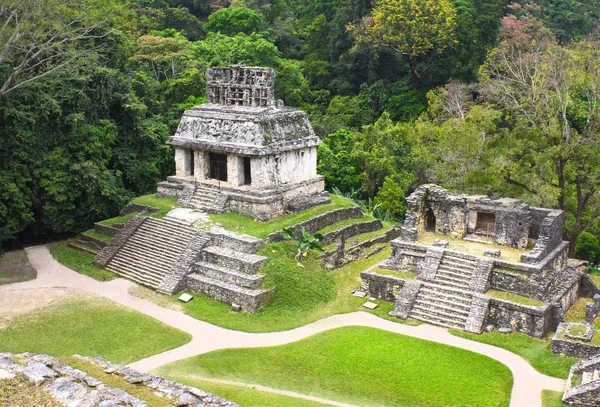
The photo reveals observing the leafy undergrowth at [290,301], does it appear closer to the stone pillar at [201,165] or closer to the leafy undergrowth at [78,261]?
the leafy undergrowth at [78,261]

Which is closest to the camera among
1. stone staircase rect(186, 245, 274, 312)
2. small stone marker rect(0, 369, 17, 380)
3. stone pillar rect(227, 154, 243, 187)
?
small stone marker rect(0, 369, 17, 380)

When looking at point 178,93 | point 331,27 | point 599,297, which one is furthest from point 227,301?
point 331,27

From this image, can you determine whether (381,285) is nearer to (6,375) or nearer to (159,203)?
(159,203)

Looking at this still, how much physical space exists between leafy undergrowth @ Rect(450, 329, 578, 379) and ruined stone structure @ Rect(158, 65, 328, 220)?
870 cm

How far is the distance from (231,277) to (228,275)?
136 mm

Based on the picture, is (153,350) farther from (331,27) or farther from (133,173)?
(331,27)

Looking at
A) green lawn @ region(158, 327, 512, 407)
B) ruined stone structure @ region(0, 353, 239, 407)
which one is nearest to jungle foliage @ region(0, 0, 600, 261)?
green lawn @ region(158, 327, 512, 407)

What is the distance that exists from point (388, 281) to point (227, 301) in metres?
4.82

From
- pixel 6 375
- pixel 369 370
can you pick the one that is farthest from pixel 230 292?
pixel 6 375

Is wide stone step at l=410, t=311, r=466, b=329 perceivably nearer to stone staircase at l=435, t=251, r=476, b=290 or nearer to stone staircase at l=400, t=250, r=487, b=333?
stone staircase at l=400, t=250, r=487, b=333

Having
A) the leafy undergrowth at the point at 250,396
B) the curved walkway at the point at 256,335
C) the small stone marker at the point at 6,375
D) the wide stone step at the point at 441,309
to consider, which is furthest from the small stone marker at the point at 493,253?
the small stone marker at the point at 6,375

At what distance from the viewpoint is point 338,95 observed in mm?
41344

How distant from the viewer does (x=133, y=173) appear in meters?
27.3

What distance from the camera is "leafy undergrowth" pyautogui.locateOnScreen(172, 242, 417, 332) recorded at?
18078mm
